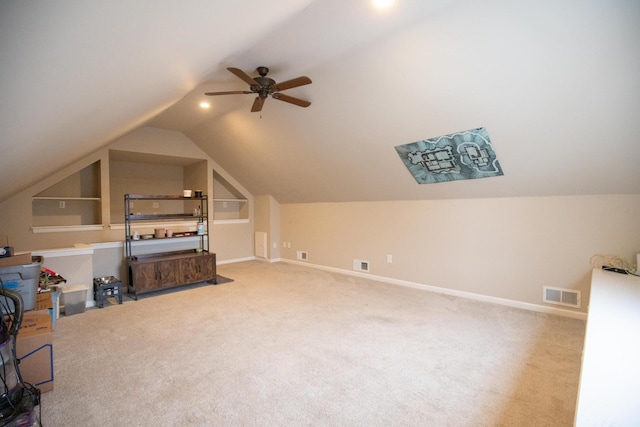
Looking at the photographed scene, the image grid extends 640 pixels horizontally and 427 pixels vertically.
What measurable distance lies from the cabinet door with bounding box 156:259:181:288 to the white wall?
2.77 metres

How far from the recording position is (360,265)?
5.49m

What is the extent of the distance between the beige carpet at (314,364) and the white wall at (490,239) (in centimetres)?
43

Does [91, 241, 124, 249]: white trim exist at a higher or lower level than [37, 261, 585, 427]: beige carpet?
higher

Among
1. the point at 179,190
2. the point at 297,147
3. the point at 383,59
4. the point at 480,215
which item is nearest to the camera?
the point at 383,59

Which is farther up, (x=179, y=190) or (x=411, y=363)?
(x=179, y=190)

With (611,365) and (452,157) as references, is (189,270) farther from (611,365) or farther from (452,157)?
(611,365)

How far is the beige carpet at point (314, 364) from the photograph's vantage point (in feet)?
6.30

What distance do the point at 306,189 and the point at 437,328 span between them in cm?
348

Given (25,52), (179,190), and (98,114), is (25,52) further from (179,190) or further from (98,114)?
(179,190)

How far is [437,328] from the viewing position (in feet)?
10.5

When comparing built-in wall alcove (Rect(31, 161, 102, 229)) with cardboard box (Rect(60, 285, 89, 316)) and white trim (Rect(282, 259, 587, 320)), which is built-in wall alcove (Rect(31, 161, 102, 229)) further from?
white trim (Rect(282, 259, 587, 320))

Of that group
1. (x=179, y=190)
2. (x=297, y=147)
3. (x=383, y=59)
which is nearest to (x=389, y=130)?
(x=383, y=59)

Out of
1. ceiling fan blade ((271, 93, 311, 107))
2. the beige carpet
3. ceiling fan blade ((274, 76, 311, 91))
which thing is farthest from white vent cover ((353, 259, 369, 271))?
ceiling fan blade ((274, 76, 311, 91))

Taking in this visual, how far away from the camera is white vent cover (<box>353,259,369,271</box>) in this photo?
212 inches
